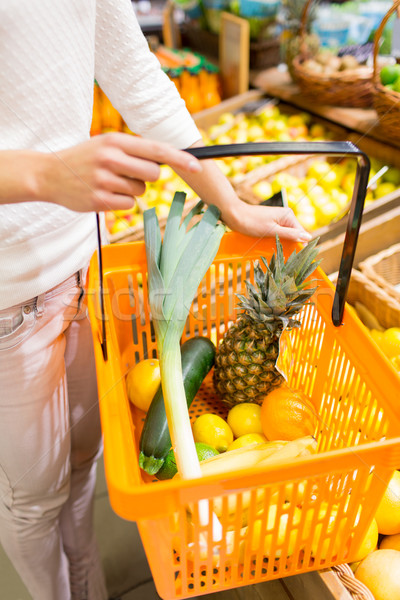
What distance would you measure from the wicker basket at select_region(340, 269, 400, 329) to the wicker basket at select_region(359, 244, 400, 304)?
3cm

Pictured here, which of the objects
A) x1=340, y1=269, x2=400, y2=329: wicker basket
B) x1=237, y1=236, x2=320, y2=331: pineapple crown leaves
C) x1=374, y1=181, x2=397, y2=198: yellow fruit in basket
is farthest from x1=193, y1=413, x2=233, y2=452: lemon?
x1=374, y1=181, x2=397, y2=198: yellow fruit in basket

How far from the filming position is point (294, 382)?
3.86 ft

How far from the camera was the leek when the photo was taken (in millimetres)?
885

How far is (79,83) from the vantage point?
0.90 meters

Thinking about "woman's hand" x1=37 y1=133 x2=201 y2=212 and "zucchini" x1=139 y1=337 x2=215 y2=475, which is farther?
"zucchini" x1=139 y1=337 x2=215 y2=475


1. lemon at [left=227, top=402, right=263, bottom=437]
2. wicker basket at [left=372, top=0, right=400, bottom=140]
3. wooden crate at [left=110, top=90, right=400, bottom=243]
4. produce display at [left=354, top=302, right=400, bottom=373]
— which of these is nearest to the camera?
lemon at [left=227, top=402, right=263, bottom=437]

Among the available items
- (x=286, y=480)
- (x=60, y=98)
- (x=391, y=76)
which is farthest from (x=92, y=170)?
(x=391, y=76)

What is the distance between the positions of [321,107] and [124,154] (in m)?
2.02

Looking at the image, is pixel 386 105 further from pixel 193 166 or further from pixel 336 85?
pixel 193 166

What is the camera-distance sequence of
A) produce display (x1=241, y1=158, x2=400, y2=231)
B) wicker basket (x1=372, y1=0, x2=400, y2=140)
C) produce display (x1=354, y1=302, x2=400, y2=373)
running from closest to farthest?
1. produce display (x1=354, y1=302, x2=400, y2=373)
2. wicker basket (x1=372, y1=0, x2=400, y2=140)
3. produce display (x1=241, y1=158, x2=400, y2=231)

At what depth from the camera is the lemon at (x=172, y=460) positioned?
0.94 metres

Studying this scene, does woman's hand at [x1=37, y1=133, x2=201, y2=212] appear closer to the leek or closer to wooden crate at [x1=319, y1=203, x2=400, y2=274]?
the leek

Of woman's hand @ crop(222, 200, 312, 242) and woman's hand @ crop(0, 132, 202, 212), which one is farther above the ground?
woman's hand @ crop(0, 132, 202, 212)

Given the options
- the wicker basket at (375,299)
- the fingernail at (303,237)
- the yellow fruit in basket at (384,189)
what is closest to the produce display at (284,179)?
the yellow fruit in basket at (384,189)
